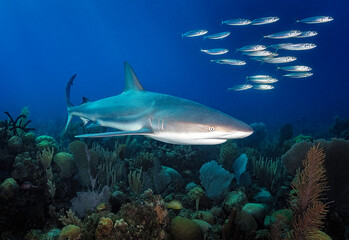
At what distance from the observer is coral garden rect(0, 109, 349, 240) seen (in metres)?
2.69

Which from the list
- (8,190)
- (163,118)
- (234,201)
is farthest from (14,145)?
(234,201)

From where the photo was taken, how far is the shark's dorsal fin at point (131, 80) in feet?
18.5

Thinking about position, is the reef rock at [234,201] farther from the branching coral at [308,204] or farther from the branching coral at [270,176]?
the branching coral at [270,176]

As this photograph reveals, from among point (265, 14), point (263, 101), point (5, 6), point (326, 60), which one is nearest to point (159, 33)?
point (265, 14)

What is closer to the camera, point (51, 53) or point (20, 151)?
point (20, 151)

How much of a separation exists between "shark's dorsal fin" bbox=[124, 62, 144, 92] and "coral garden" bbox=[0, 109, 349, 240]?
2.08m

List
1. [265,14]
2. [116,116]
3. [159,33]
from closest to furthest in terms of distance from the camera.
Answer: [116,116] < [265,14] < [159,33]

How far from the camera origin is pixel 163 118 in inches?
152

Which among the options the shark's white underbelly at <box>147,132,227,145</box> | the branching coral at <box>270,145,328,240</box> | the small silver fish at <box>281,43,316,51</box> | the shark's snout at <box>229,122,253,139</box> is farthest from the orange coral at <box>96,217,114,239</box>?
the small silver fish at <box>281,43,316,51</box>

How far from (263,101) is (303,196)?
12743 cm

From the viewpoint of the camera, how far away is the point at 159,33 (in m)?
76.0

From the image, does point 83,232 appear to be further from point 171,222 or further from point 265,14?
point 265,14

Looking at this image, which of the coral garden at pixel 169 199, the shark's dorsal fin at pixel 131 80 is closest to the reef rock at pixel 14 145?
the coral garden at pixel 169 199

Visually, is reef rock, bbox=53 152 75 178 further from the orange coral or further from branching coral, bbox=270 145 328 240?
branching coral, bbox=270 145 328 240
